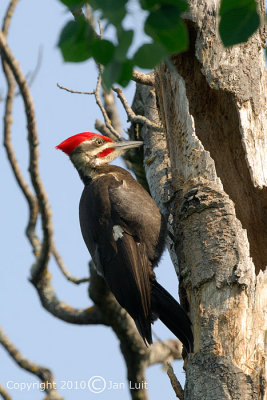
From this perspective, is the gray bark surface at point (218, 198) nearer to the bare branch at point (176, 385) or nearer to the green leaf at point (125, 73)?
the bare branch at point (176, 385)

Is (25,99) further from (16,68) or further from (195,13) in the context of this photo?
(195,13)

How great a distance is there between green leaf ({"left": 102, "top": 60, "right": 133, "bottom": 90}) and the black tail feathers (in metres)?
1.98

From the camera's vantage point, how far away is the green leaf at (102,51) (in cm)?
158

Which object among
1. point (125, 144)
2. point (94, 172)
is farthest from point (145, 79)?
point (94, 172)

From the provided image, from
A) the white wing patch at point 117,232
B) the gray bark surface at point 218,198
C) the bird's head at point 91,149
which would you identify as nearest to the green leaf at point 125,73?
the gray bark surface at point 218,198

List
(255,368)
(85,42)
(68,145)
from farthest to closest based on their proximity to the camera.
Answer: (68,145), (255,368), (85,42)

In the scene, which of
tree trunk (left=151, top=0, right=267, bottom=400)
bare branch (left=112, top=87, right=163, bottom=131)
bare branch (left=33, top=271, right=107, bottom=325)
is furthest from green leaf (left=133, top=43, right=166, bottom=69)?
bare branch (left=112, top=87, right=163, bottom=131)

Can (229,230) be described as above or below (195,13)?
below

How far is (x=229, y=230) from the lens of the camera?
3.39 metres

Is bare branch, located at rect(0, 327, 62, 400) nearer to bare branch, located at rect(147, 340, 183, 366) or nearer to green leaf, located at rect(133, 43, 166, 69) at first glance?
bare branch, located at rect(147, 340, 183, 366)

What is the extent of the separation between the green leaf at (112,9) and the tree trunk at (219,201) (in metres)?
→ 1.59

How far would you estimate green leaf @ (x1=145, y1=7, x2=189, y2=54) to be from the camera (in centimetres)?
151

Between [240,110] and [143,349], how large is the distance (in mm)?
1689

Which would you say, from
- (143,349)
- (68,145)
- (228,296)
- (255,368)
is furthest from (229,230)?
(68,145)
